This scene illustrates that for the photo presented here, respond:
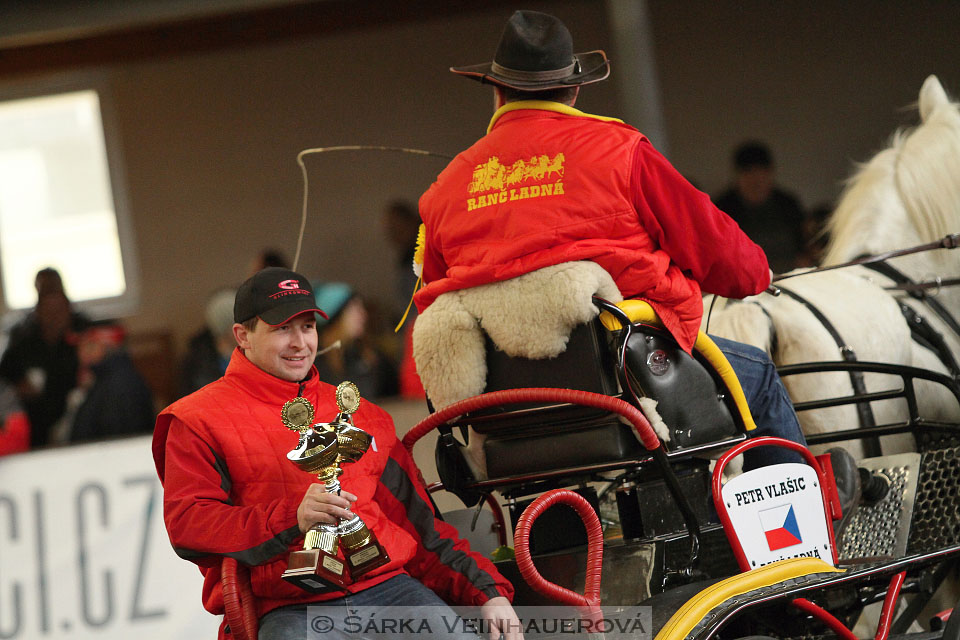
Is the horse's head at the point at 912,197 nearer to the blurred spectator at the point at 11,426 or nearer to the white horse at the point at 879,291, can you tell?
the white horse at the point at 879,291

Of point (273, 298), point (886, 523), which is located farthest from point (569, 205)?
point (886, 523)

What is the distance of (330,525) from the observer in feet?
8.32

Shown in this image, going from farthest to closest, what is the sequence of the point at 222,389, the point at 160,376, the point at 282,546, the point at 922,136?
the point at 160,376
the point at 922,136
the point at 222,389
the point at 282,546

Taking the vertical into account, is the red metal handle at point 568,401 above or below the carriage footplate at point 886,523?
above

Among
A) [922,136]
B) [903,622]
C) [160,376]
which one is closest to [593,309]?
[903,622]

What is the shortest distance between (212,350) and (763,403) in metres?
4.45

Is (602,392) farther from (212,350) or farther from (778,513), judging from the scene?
(212,350)

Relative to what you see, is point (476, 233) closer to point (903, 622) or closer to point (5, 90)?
point (903, 622)

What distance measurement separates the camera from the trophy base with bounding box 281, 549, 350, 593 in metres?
2.50

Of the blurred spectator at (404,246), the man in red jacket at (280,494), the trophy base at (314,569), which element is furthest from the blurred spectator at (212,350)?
the trophy base at (314,569)

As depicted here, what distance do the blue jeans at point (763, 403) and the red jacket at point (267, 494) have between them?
0.96 meters

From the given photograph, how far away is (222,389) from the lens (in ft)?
9.27

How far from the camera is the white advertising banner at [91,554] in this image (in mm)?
4949

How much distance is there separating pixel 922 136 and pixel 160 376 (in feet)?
21.2
